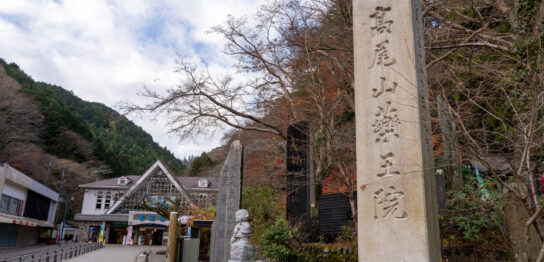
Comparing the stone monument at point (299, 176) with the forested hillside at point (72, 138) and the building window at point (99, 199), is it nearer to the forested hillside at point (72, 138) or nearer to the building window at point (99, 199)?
the forested hillside at point (72, 138)

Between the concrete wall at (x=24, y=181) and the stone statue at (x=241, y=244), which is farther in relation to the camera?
the concrete wall at (x=24, y=181)

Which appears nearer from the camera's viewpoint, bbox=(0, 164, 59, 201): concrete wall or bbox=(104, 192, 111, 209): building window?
bbox=(0, 164, 59, 201): concrete wall

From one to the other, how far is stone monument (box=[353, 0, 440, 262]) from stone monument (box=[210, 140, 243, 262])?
6.92 meters

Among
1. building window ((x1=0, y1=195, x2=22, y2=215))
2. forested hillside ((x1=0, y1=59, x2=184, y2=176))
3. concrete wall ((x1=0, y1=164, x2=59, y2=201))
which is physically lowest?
building window ((x1=0, y1=195, x2=22, y2=215))

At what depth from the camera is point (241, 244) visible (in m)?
6.80

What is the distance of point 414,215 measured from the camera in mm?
3775

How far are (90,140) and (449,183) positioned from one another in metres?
50.4

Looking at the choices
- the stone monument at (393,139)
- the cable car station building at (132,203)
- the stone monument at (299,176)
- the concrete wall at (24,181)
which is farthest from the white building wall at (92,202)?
the stone monument at (393,139)

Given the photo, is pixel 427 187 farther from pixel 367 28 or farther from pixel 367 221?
pixel 367 28

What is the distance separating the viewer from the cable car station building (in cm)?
2908

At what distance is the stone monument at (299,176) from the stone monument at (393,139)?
18.9 ft

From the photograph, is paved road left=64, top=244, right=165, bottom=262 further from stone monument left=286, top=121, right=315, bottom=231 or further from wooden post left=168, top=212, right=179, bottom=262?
stone monument left=286, top=121, right=315, bottom=231

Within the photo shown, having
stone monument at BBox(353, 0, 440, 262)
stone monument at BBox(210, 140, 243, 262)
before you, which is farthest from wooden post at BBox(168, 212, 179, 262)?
stone monument at BBox(353, 0, 440, 262)

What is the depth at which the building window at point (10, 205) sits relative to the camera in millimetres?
23958
